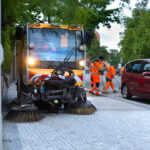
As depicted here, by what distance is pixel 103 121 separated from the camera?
6.93 meters

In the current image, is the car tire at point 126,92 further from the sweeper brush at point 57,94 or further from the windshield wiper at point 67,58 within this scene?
the sweeper brush at point 57,94

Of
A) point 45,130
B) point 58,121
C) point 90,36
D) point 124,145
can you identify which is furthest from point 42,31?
point 124,145

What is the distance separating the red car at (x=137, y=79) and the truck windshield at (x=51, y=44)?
113 inches

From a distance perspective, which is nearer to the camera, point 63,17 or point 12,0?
point 12,0

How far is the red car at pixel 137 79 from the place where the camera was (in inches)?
427

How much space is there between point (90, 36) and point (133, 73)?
3.45 meters

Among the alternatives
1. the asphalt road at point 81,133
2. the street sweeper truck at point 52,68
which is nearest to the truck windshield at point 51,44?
the street sweeper truck at point 52,68

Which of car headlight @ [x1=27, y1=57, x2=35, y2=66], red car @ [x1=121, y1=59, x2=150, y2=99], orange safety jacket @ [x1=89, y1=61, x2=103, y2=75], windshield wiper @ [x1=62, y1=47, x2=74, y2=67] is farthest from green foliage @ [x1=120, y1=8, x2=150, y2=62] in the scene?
car headlight @ [x1=27, y1=57, x2=35, y2=66]

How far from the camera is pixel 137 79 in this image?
1137 centimetres

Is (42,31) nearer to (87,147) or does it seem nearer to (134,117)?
(134,117)

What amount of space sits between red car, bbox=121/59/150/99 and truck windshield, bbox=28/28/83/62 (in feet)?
9.39

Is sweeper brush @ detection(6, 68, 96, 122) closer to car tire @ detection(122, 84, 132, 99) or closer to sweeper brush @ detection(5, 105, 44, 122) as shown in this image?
sweeper brush @ detection(5, 105, 44, 122)

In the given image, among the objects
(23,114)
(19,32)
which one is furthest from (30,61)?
(23,114)

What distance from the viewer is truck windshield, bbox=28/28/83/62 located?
9062mm
